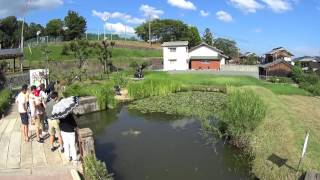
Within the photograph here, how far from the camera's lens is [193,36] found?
89.2 metres

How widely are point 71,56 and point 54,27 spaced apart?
19991 mm

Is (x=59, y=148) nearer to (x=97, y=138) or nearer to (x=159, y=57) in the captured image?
(x=97, y=138)

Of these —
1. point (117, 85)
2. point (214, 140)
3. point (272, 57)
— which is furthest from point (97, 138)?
point (272, 57)

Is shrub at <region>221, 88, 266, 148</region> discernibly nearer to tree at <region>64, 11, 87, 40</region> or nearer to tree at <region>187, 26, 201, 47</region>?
tree at <region>64, 11, 87, 40</region>

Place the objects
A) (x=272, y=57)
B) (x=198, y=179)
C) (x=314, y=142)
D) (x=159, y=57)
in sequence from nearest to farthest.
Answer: (x=198, y=179) → (x=314, y=142) → (x=159, y=57) → (x=272, y=57)

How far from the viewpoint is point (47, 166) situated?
34.9 ft

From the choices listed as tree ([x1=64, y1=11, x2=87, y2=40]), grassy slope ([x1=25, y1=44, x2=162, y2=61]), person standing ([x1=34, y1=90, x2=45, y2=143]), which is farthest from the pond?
tree ([x1=64, y1=11, x2=87, y2=40])

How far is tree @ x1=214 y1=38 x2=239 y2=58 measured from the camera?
100875 mm

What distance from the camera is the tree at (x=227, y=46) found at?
10088cm

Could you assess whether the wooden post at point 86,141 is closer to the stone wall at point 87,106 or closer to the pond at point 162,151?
the pond at point 162,151

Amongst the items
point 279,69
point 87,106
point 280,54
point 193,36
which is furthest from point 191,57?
point 87,106

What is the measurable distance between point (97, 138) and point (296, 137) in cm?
941

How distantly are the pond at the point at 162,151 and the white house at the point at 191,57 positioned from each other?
38348 mm

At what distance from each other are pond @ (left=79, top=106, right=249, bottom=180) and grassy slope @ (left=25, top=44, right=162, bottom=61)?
37.4 m
